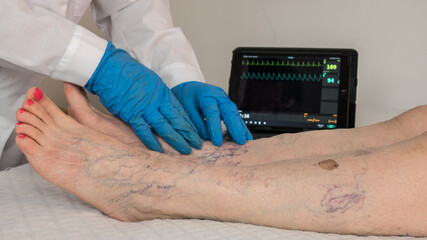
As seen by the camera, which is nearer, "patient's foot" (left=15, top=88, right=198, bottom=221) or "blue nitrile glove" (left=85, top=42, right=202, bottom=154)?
"patient's foot" (left=15, top=88, right=198, bottom=221)

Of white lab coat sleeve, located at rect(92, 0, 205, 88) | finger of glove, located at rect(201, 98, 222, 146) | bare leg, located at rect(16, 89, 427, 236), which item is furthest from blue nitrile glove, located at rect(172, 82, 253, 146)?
bare leg, located at rect(16, 89, 427, 236)

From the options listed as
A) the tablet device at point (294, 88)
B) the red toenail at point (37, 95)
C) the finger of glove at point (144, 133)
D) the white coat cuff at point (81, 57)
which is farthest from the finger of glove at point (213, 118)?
the tablet device at point (294, 88)

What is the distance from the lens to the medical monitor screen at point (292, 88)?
166 cm

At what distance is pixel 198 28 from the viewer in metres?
2.14

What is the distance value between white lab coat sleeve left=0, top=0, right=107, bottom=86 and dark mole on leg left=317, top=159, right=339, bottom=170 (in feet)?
1.92

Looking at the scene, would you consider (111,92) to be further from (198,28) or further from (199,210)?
(198,28)

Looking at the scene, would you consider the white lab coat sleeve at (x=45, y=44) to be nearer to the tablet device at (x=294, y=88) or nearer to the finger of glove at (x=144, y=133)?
the finger of glove at (x=144, y=133)

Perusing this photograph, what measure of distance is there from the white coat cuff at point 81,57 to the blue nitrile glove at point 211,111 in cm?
28

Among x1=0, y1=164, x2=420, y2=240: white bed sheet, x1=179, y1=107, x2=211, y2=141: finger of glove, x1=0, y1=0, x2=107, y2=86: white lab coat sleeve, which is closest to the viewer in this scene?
x1=0, y1=164, x2=420, y2=240: white bed sheet

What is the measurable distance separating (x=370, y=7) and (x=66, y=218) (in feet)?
5.21

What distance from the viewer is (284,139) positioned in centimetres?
109

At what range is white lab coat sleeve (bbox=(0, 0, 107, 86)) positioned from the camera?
97 centimetres

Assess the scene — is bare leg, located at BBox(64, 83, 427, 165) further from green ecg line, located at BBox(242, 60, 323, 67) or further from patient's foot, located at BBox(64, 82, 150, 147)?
green ecg line, located at BBox(242, 60, 323, 67)

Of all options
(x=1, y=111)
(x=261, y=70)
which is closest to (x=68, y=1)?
(x=1, y=111)
